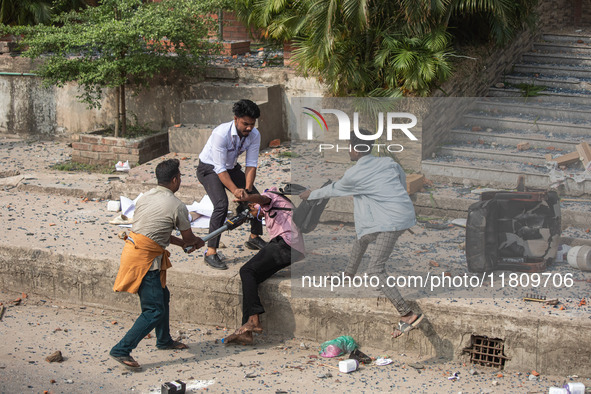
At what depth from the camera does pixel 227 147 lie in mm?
6199

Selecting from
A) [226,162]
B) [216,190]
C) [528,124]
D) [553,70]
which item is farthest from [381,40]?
[216,190]

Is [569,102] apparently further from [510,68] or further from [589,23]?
[589,23]

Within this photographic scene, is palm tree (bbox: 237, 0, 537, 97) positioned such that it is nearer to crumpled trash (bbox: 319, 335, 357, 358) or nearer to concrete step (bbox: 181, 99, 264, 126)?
concrete step (bbox: 181, 99, 264, 126)

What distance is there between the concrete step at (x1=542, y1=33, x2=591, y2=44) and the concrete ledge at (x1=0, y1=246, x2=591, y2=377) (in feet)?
22.9

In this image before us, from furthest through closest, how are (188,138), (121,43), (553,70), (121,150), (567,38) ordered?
1. (567,38)
2. (553,70)
3. (121,150)
4. (188,138)
5. (121,43)

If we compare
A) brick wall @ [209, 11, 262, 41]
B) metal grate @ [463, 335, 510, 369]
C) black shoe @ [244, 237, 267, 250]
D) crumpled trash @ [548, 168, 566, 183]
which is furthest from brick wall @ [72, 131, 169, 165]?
metal grate @ [463, 335, 510, 369]

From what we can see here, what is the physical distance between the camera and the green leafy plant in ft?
29.5

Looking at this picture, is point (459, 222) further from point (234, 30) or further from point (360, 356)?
point (234, 30)

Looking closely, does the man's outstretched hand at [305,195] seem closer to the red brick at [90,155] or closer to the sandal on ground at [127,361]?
the sandal on ground at [127,361]

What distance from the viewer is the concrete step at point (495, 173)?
7047 millimetres

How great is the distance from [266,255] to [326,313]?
69cm

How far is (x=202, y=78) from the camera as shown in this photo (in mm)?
10016

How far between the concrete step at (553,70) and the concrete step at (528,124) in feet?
5.12

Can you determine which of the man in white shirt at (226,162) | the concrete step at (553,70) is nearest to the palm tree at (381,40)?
the concrete step at (553,70)
